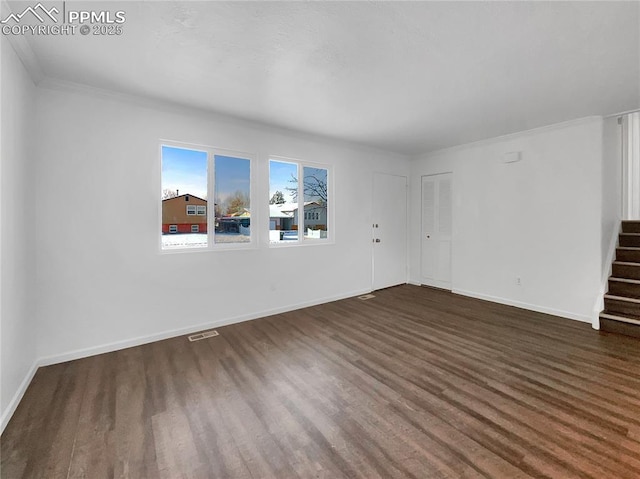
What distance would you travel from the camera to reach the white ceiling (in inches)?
72.5

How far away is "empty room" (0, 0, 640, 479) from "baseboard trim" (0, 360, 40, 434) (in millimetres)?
39

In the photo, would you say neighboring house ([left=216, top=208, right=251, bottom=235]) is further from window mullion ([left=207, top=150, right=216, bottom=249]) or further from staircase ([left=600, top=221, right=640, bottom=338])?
staircase ([left=600, top=221, right=640, bottom=338])

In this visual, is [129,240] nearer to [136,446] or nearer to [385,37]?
[136,446]

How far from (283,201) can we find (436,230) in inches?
128

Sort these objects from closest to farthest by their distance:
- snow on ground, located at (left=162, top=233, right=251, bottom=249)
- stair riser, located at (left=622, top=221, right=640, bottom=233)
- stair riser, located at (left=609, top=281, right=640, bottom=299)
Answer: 1. snow on ground, located at (left=162, top=233, right=251, bottom=249)
2. stair riser, located at (left=609, top=281, right=640, bottom=299)
3. stair riser, located at (left=622, top=221, right=640, bottom=233)

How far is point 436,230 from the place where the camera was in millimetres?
5676

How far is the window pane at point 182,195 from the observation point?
3.36 m

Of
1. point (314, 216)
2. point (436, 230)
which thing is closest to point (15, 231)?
point (314, 216)

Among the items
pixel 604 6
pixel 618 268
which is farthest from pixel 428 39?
pixel 618 268

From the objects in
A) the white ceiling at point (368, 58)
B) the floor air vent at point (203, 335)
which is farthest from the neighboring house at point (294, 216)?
the floor air vent at point (203, 335)

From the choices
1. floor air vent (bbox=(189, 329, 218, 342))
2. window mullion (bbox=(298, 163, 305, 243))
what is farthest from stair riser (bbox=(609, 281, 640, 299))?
floor air vent (bbox=(189, 329, 218, 342))

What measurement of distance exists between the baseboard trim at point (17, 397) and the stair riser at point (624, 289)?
6.27 m

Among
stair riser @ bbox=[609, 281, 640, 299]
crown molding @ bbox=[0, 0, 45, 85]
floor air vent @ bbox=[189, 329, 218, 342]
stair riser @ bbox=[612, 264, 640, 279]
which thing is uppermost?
crown molding @ bbox=[0, 0, 45, 85]

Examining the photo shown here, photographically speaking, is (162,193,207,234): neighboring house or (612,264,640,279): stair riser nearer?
(162,193,207,234): neighboring house
